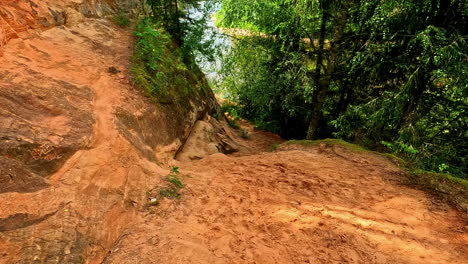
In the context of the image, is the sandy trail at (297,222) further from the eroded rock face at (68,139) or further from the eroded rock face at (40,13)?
the eroded rock face at (40,13)

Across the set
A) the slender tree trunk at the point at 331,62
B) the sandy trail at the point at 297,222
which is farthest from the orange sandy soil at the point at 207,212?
the slender tree trunk at the point at 331,62

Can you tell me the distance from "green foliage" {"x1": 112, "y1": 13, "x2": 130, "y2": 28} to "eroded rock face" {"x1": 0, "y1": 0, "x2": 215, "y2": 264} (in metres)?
1.18

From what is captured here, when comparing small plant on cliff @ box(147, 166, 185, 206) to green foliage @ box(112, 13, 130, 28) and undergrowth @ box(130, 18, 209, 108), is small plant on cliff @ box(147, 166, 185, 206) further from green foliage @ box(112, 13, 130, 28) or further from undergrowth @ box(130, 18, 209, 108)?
green foliage @ box(112, 13, 130, 28)

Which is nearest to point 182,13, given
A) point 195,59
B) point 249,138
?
point 195,59

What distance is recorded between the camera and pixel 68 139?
3.99 metres

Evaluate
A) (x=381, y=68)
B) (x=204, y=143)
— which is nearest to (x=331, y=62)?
(x=381, y=68)

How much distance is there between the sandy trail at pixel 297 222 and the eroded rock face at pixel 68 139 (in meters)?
0.52

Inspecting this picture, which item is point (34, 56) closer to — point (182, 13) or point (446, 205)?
point (182, 13)

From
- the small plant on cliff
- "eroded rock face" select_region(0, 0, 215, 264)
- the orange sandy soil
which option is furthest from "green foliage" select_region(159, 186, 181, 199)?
"eroded rock face" select_region(0, 0, 215, 264)

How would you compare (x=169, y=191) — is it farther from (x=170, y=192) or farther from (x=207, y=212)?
(x=207, y=212)

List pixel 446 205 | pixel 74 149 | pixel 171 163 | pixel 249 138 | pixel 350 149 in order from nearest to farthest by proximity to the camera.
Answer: pixel 74 149 < pixel 446 205 < pixel 171 163 < pixel 350 149 < pixel 249 138

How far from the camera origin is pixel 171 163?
586cm

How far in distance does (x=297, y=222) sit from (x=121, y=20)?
24.1ft

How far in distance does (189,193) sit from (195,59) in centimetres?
602
